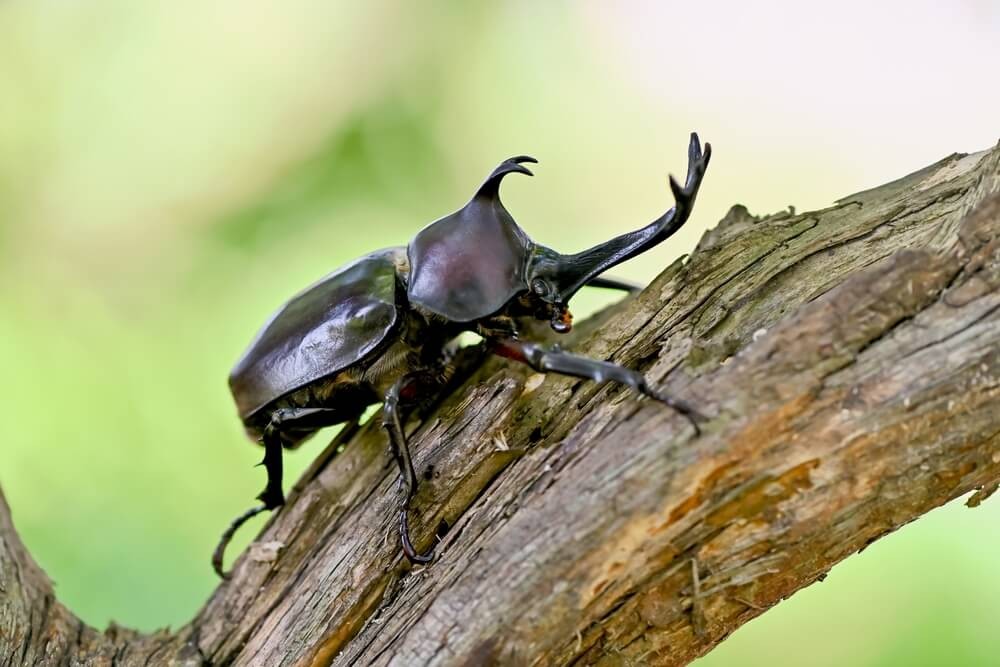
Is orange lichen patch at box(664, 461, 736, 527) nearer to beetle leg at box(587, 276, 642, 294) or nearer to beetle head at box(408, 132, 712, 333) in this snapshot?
beetle head at box(408, 132, 712, 333)

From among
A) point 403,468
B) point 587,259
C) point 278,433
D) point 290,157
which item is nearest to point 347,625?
point 403,468

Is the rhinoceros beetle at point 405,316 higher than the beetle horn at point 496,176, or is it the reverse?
the beetle horn at point 496,176

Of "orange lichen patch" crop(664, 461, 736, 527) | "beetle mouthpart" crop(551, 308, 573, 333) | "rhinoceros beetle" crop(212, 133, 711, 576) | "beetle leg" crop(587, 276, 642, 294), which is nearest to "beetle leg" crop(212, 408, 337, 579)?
"rhinoceros beetle" crop(212, 133, 711, 576)

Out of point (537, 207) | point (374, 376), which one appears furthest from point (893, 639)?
point (537, 207)

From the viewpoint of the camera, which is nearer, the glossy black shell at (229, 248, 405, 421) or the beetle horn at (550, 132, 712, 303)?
the beetle horn at (550, 132, 712, 303)

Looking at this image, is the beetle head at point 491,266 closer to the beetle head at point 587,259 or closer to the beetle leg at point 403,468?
the beetle head at point 587,259

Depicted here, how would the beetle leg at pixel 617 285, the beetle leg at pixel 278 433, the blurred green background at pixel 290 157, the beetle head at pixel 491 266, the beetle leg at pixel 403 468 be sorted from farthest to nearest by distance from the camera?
the blurred green background at pixel 290 157, the beetle leg at pixel 617 285, the beetle leg at pixel 278 433, the beetle head at pixel 491 266, the beetle leg at pixel 403 468

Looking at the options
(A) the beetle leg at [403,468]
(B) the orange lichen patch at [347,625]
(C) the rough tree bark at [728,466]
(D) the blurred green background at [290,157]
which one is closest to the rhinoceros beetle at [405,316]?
(A) the beetle leg at [403,468]

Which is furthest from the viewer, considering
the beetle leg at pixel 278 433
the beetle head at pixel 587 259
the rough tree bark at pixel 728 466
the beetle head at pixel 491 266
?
the beetle leg at pixel 278 433

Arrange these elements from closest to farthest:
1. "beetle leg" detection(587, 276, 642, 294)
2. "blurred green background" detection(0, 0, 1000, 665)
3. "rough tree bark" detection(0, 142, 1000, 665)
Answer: "rough tree bark" detection(0, 142, 1000, 665)
"beetle leg" detection(587, 276, 642, 294)
"blurred green background" detection(0, 0, 1000, 665)
